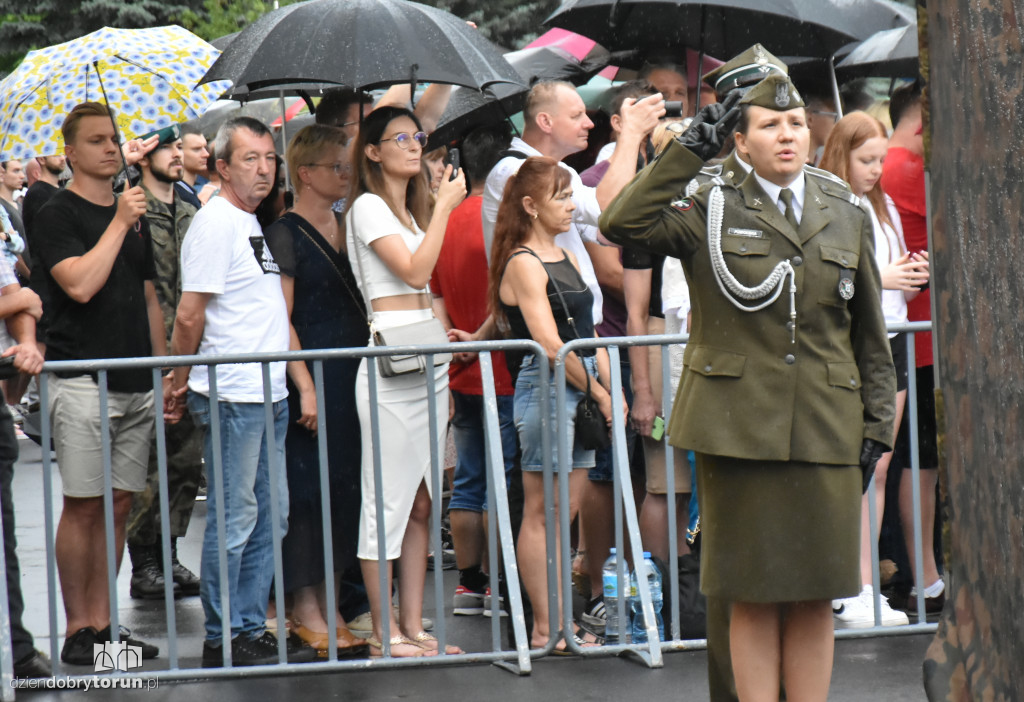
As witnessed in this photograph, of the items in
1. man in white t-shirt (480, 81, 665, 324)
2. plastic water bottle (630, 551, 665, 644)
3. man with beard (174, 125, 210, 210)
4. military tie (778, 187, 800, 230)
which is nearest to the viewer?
military tie (778, 187, 800, 230)

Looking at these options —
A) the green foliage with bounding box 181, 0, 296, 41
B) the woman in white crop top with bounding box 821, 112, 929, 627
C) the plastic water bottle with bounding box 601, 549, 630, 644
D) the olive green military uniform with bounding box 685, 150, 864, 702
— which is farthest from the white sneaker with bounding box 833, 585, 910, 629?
the green foliage with bounding box 181, 0, 296, 41

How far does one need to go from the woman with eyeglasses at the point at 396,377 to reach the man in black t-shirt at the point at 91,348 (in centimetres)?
97

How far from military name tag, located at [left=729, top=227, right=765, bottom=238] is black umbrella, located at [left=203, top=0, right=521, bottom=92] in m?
1.94

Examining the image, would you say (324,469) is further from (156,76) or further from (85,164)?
(156,76)

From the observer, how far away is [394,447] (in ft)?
18.3

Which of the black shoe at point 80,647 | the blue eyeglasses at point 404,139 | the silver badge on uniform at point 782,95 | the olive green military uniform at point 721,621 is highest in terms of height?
the blue eyeglasses at point 404,139

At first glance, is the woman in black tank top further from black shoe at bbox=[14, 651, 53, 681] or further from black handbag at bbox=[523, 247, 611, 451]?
black shoe at bbox=[14, 651, 53, 681]

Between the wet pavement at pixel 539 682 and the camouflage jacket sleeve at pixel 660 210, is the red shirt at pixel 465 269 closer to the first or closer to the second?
the wet pavement at pixel 539 682

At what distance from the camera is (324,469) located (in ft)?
17.7

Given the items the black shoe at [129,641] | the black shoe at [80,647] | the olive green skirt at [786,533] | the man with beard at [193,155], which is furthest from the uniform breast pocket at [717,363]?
the man with beard at [193,155]

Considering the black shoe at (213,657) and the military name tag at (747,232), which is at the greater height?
the military name tag at (747,232)

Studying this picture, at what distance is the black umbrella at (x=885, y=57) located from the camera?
761 cm

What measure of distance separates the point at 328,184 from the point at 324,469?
1.27m

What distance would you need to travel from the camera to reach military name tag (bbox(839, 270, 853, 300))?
408 centimetres
